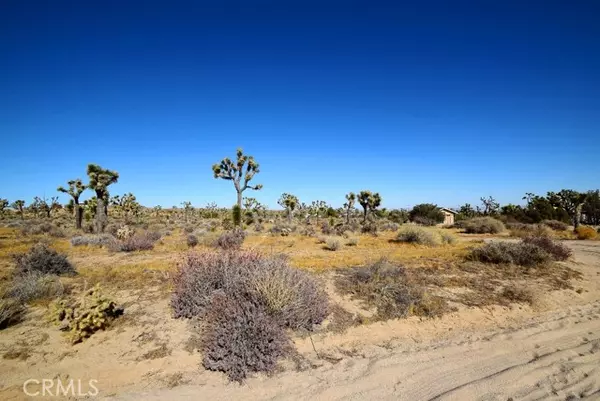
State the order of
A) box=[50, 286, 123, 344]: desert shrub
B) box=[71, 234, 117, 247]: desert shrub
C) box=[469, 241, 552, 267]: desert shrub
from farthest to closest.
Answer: box=[71, 234, 117, 247]: desert shrub → box=[469, 241, 552, 267]: desert shrub → box=[50, 286, 123, 344]: desert shrub

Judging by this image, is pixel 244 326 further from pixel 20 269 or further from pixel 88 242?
pixel 88 242

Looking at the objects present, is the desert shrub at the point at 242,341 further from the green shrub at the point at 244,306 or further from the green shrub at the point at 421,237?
the green shrub at the point at 421,237

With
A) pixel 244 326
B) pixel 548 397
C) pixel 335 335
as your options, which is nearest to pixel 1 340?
pixel 244 326

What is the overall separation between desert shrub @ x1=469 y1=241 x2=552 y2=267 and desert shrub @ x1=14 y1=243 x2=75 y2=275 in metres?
15.2

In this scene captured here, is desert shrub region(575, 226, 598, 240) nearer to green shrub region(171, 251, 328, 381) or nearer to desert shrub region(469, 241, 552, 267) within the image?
desert shrub region(469, 241, 552, 267)

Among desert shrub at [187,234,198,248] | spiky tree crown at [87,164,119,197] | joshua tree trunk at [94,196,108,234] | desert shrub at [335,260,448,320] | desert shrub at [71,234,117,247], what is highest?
spiky tree crown at [87,164,119,197]

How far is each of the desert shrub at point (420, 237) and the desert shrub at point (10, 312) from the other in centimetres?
1919

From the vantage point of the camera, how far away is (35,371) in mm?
4891

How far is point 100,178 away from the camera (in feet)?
83.4

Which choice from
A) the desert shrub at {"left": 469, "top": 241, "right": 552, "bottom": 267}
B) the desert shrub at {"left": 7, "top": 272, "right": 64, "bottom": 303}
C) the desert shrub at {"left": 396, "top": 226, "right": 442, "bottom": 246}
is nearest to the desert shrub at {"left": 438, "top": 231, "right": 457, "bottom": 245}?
the desert shrub at {"left": 396, "top": 226, "right": 442, "bottom": 246}

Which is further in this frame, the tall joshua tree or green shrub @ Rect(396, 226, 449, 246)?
the tall joshua tree

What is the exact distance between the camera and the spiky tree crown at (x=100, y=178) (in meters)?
25.4

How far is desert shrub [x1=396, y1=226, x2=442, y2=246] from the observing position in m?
20.1

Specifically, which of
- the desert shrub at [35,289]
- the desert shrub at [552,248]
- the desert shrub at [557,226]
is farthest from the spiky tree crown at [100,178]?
the desert shrub at [557,226]
